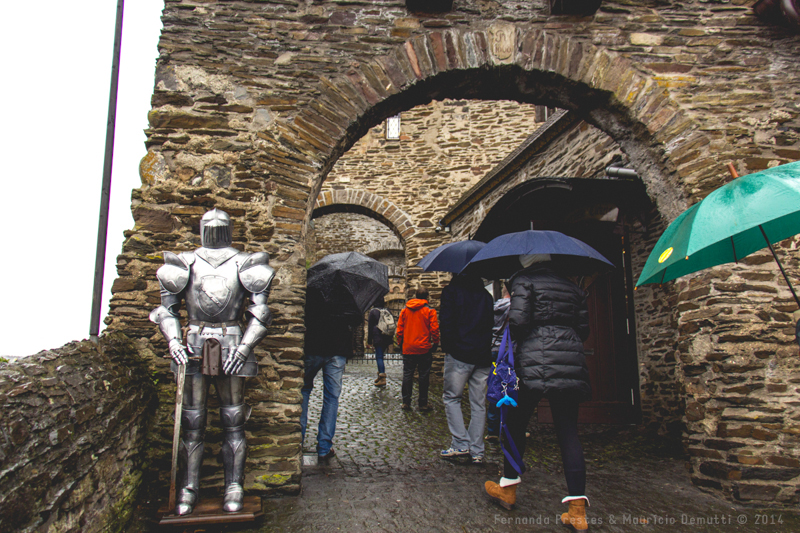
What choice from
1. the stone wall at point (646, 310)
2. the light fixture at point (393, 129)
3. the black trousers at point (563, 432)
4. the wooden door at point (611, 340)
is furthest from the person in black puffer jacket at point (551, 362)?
the light fixture at point (393, 129)

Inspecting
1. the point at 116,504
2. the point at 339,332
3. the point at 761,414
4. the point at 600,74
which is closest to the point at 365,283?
the point at 339,332

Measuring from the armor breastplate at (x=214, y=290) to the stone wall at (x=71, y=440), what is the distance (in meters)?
0.61

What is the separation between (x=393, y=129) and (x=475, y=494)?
10.1m

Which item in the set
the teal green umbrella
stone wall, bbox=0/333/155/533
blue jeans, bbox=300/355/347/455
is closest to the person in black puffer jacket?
the teal green umbrella

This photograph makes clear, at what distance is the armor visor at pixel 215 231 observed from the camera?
3.00 meters

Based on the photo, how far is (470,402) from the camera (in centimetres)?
412

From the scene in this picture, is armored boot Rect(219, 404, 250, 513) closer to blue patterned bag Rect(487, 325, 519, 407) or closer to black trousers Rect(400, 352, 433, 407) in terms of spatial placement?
blue patterned bag Rect(487, 325, 519, 407)

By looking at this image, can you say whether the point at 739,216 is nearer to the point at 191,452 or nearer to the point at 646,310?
the point at 191,452

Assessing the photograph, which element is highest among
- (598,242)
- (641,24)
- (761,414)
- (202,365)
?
(641,24)

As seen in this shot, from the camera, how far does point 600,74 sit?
4.05 m

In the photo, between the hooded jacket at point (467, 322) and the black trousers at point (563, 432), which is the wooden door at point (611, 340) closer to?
the hooded jacket at point (467, 322)

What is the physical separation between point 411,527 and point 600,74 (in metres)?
3.87

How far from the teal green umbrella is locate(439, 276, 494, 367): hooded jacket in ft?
5.25

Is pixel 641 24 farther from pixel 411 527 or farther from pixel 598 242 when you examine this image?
pixel 411 527
